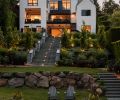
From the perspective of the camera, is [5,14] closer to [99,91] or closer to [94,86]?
[94,86]

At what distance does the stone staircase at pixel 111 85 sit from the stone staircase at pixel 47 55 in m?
12.5

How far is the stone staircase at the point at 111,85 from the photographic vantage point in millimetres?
29875

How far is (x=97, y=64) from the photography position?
134ft

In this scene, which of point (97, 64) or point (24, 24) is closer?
point (97, 64)

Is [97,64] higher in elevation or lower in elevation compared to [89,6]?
lower

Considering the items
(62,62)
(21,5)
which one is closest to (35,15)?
(21,5)

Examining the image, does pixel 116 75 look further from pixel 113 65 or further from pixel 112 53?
pixel 112 53

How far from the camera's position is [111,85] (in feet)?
104

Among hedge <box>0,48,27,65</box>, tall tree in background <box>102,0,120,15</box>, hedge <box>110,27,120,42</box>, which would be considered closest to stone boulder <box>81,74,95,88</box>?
hedge <box>110,27,120,42</box>

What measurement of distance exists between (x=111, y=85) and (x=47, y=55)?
20500 millimetres

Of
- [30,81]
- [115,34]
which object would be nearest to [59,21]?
[115,34]

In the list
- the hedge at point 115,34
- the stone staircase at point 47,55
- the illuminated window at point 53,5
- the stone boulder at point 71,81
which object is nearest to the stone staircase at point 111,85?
the stone boulder at point 71,81

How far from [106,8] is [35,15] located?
3046 centimetres

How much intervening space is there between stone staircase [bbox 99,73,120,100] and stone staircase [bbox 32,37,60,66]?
12.5 m
